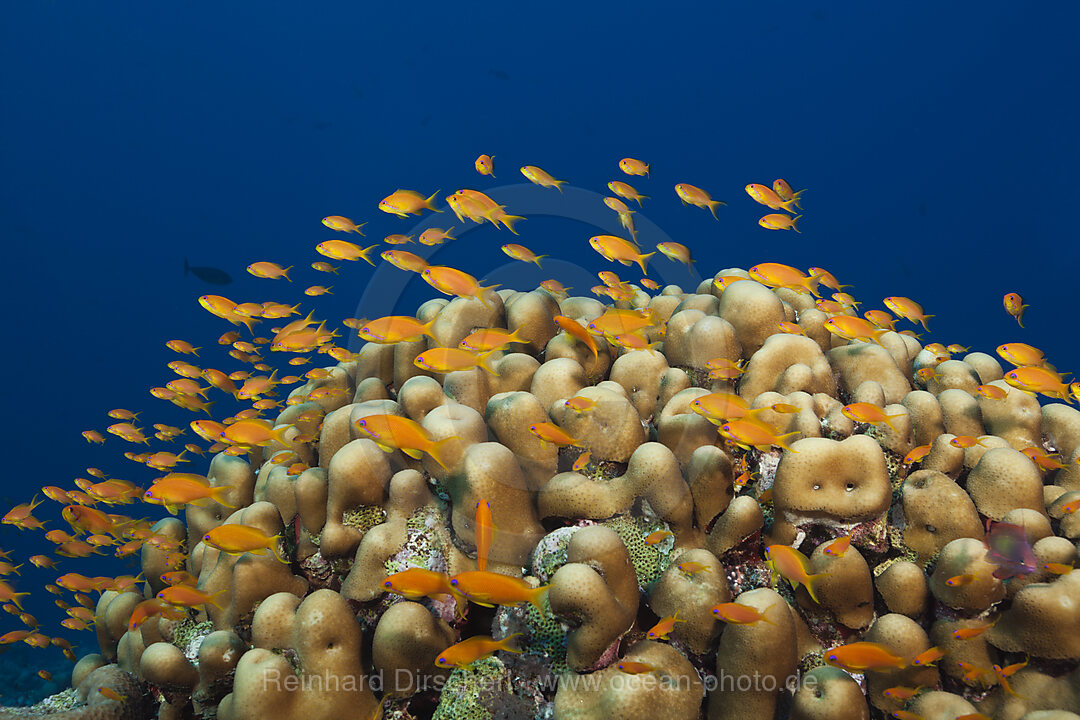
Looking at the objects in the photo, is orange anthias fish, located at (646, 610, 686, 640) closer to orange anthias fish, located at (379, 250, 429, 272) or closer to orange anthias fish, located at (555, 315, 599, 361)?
orange anthias fish, located at (555, 315, 599, 361)

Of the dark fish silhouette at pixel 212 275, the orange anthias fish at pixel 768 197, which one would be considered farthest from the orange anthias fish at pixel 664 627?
the dark fish silhouette at pixel 212 275

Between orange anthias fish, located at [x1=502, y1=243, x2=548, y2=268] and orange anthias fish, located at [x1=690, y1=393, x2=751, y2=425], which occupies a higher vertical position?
orange anthias fish, located at [x1=502, y1=243, x2=548, y2=268]

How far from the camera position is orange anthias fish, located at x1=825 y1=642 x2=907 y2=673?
Result: 215cm

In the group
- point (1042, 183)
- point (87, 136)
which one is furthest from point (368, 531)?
point (87, 136)

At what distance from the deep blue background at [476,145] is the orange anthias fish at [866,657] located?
58.4 metres

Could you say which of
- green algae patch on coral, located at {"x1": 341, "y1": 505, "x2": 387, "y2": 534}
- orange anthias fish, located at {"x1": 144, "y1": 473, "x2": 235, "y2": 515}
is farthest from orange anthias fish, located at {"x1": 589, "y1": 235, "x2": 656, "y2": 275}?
orange anthias fish, located at {"x1": 144, "y1": 473, "x2": 235, "y2": 515}

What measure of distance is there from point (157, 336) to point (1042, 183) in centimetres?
10878

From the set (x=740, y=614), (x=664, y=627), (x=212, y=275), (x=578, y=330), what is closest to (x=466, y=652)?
(x=664, y=627)

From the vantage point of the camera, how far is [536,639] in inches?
105

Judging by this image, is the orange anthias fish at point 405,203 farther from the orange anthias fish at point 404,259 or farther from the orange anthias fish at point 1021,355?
the orange anthias fish at point 1021,355

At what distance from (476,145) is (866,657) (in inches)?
3649

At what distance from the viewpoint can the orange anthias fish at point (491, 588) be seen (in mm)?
2191

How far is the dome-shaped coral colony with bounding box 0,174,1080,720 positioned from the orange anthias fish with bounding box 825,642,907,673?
0.04 ft

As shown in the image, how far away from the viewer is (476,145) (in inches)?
3398
